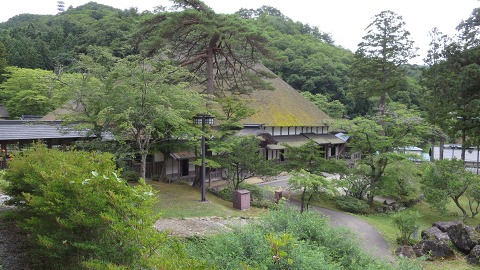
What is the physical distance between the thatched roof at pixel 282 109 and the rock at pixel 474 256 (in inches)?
607

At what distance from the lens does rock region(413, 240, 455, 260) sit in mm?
10166

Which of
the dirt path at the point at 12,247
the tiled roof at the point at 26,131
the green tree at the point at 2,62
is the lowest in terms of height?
the dirt path at the point at 12,247

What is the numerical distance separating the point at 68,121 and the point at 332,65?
37.4 metres

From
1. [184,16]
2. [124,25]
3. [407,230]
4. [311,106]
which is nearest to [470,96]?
[407,230]

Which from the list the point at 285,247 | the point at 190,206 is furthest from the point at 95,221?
the point at 190,206

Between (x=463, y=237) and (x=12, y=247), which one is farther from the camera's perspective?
(x=463, y=237)

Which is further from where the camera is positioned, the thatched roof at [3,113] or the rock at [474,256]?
the thatched roof at [3,113]

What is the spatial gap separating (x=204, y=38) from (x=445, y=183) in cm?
1267

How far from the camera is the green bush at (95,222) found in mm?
3879

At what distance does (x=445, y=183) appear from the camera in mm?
15055

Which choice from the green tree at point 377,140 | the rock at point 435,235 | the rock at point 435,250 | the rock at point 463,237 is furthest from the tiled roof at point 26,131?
the rock at point 463,237

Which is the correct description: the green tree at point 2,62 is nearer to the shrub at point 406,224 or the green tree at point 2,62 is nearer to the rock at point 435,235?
the shrub at point 406,224

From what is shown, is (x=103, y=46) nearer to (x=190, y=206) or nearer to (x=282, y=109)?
(x=282, y=109)

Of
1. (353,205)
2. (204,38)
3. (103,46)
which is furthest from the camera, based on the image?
(103,46)
